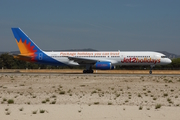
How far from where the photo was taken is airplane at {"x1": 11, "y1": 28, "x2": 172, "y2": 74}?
40812 millimetres

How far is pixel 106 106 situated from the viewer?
13.6m

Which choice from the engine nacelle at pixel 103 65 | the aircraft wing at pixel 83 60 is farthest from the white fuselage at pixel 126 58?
the engine nacelle at pixel 103 65

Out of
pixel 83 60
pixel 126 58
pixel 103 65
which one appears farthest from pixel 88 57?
pixel 126 58

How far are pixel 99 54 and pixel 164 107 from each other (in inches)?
1149

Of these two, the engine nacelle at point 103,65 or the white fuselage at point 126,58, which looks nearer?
the engine nacelle at point 103,65

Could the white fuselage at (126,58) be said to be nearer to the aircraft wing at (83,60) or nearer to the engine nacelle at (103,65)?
the aircraft wing at (83,60)

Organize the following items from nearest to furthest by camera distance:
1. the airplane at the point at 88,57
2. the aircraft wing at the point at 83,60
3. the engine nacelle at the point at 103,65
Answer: the engine nacelle at the point at 103,65, the aircraft wing at the point at 83,60, the airplane at the point at 88,57

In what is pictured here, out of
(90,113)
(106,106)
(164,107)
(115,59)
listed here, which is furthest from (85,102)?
(115,59)

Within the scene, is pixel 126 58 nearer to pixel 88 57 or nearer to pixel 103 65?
pixel 103 65

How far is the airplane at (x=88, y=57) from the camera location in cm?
4081

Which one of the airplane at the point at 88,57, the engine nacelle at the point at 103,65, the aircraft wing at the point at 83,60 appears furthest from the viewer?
the airplane at the point at 88,57

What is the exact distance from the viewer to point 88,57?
140 ft

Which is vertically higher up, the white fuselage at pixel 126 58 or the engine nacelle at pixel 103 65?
the white fuselage at pixel 126 58

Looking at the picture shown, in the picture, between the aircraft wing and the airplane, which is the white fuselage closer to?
the airplane
